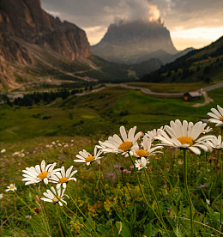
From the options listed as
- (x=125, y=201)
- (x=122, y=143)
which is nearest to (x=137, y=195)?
(x=125, y=201)

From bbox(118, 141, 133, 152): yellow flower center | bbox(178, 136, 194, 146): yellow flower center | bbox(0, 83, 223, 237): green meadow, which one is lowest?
bbox(0, 83, 223, 237): green meadow

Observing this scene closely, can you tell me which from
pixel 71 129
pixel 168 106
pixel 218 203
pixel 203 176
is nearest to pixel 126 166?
pixel 203 176

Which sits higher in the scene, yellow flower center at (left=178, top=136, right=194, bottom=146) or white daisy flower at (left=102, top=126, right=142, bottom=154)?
yellow flower center at (left=178, top=136, right=194, bottom=146)

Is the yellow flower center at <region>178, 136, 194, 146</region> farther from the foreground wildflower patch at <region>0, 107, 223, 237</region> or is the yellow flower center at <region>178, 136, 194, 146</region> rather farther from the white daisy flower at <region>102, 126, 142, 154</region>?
the white daisy flower at <region>102, 126, 142, 154</region>

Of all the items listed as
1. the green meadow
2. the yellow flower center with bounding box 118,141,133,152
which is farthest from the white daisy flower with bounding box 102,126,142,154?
the green meadow

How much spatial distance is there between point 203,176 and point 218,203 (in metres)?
0.86

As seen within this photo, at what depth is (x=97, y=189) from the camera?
362 cm

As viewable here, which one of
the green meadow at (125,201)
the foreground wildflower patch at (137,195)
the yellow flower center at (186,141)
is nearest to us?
the yellow flower center at (186,141)

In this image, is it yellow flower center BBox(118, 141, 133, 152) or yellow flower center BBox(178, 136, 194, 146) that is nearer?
yellow flower center BBox(178, 136, 194, 146)

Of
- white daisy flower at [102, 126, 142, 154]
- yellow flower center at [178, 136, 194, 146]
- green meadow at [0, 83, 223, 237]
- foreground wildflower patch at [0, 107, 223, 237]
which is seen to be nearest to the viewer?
yellow flower center at [178, 136, 194, 146]

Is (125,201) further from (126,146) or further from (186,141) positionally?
(186,141)

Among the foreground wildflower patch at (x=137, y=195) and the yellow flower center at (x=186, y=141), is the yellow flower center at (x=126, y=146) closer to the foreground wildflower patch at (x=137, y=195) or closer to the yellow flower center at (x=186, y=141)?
the foreground wildflower patch at (x=137, y=195)

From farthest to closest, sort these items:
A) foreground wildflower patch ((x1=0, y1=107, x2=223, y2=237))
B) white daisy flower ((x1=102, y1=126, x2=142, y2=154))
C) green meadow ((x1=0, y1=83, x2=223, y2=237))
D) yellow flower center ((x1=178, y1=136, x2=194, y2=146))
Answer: green meadow ((x1=0, y1=83, x2=223, y2=237))
white daisy flower ((x1=102, y1=126, x2=142, y2=154))
foreground wildflower patch ((x1=0, y1=107, x2=223, y2=237))
yellow flower center ((x1=178, y1=136, x2=194, y2=146))

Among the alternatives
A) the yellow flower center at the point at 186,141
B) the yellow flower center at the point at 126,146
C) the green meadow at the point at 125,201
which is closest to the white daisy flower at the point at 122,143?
the yellow flower center at the point at 126,146
